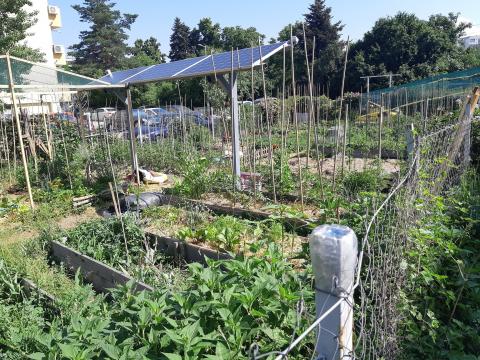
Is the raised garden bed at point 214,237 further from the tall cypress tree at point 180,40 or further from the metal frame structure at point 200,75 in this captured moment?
the tall cypress tree at point 180,40

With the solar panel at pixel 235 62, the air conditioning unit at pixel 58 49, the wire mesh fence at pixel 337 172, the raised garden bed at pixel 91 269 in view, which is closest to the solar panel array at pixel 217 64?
the solar panel at pixel 235 62

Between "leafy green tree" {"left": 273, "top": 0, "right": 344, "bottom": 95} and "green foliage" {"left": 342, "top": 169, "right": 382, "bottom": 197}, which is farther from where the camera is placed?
"leafy green tree" {"left": 273, "top": 0, "right": 344, "bottom": 95}

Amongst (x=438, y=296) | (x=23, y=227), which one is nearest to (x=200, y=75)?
(x=23, y=227)

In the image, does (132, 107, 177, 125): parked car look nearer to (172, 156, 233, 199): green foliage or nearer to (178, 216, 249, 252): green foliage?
(172, 156, 233, 199): green foliage

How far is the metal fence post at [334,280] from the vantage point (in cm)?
124

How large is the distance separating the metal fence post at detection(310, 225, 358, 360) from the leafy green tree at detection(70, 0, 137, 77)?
50.1 meters

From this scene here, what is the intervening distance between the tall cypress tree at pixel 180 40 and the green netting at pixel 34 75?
49.8 metres

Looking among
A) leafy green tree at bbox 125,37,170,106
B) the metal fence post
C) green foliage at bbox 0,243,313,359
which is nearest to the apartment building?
leafy green tree at bbox 125,37,170,106

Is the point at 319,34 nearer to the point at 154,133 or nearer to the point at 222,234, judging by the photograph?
the point at 154,133

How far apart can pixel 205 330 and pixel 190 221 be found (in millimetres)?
3564

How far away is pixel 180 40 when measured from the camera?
182 ft

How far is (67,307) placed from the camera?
3.22 m

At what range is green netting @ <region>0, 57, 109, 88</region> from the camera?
6.88 m

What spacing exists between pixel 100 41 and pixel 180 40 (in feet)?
40.1
